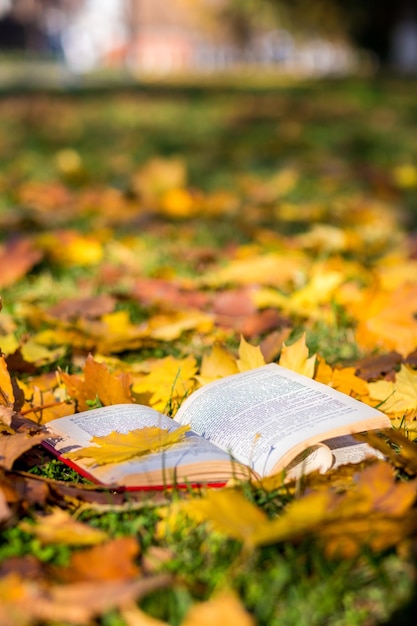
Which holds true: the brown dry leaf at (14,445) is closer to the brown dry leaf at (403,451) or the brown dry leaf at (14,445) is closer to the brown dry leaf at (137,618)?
the brown dry leaf at (137,618)

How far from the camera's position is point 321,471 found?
4.20 feet

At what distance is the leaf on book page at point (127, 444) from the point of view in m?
1.25

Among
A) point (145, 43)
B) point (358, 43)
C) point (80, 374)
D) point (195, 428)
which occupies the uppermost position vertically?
point (195, 428)

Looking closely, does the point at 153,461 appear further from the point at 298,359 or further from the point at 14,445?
the point at 298,359

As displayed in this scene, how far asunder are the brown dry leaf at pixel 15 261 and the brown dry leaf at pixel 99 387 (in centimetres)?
106

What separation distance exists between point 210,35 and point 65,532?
3015 cm

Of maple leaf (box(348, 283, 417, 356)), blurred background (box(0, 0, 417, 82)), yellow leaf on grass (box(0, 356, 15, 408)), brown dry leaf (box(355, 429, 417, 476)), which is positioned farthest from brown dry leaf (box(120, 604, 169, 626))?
blurred background (box(0, 0, 417, 82))

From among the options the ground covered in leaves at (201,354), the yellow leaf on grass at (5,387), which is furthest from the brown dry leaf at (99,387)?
the yellow leaf on grass at (5,387)

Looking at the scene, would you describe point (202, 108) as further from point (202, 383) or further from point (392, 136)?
point (202, 383)

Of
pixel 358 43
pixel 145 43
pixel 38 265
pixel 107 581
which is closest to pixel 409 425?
pixel 107 581

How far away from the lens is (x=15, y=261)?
8.34 ft

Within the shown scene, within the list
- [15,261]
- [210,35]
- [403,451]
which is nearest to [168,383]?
[403,451]

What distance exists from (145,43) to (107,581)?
108 ft

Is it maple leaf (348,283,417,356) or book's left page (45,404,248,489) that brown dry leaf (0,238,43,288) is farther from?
book's left page (45,404,248,489)
